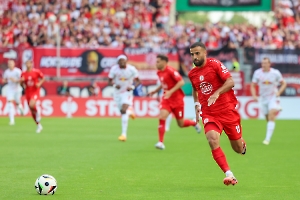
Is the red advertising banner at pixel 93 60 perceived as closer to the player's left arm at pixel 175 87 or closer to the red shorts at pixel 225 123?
the player's left arm at pixel 175 87

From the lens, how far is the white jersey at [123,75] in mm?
20422

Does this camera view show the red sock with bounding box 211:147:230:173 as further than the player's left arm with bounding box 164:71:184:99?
No

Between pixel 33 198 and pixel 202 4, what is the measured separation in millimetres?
26320

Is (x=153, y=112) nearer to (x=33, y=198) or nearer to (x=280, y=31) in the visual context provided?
(x=280, y=31)

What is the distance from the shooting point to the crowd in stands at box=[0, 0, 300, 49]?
1367 inches

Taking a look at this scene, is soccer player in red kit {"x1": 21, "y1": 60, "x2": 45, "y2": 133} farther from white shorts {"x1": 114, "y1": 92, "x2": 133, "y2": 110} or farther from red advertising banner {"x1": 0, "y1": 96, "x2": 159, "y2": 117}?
red advertising banner {"x1": 0, "y1": 96, "x2": 159, "y2": 117}

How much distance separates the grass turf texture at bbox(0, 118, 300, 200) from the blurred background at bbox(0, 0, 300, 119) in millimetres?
8082

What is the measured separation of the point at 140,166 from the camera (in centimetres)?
1360

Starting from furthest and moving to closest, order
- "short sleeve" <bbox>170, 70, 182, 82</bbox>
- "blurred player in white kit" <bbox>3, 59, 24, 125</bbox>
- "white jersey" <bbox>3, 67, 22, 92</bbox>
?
"white jersey" <bbox>3, 67, 22, 92</bbox>
"blurred player in white kit" <bbox>3, 59, 24, 125</bbox>
"short sleeve" <bbox>170, 70, 182, 82</bbox>

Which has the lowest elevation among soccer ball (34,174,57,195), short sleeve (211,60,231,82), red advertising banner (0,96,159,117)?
red advertising banner (0,96,159,117)

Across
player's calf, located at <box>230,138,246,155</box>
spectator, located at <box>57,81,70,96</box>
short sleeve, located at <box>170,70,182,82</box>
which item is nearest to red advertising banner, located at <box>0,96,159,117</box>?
spectator, located at <box>57,81,70,96</box>

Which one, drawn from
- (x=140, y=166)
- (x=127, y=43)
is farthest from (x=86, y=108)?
(x=140, y=166)

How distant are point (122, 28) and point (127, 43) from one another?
1.62 metres

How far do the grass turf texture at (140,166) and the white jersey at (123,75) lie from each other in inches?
62.1
